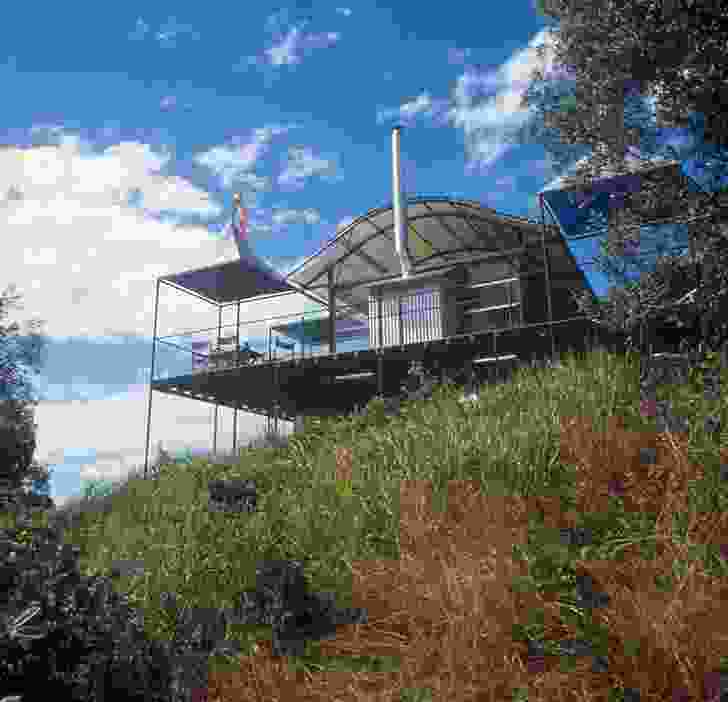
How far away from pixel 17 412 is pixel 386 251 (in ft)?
32.8

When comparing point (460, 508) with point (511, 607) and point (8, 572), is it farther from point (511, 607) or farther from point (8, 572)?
point (8, 572)

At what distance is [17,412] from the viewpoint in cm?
1659

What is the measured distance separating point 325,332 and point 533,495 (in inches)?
636

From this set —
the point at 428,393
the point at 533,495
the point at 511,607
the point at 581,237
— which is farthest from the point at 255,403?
the point at 511,607

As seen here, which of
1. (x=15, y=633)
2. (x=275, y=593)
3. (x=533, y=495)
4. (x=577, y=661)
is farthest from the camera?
(x=533, y=495)

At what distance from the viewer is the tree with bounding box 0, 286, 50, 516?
1581 centimetres

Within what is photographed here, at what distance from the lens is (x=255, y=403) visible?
22.5 meters

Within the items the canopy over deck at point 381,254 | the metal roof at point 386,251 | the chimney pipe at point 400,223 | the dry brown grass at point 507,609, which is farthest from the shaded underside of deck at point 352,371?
the dry brown grass at point 507,609

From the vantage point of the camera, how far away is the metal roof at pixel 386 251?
18266 millimetres

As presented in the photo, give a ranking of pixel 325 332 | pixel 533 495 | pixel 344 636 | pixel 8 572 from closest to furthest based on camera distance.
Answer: pixel 8 572, pixel 344 636, pixel 533 495, pixel 325 332

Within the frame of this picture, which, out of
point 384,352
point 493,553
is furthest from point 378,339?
point 493,553

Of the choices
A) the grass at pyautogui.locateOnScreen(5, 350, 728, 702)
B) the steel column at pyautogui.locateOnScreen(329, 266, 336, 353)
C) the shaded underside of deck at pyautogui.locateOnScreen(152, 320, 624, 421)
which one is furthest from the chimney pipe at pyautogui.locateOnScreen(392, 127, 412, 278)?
the grass at pyautogui.locateOnScreen(5, 350, 728, 702)

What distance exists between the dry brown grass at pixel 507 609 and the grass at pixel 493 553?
0.5 inches

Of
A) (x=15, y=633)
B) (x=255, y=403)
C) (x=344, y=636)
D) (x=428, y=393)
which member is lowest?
(x=344, y=636)
